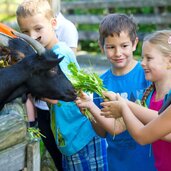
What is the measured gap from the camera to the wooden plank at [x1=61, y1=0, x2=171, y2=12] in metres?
11.3

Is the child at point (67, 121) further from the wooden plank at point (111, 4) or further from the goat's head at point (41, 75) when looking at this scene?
the wooden plank at point (111, 4)

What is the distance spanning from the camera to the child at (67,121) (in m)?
3.76

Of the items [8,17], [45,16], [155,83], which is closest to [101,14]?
[8,17]

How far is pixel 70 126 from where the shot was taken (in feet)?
12.4

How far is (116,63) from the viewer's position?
360 cm

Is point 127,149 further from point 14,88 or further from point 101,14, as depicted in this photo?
point 101,14

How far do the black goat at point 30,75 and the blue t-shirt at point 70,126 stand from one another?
0.27ft

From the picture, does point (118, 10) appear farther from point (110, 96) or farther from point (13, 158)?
point (13, 158)

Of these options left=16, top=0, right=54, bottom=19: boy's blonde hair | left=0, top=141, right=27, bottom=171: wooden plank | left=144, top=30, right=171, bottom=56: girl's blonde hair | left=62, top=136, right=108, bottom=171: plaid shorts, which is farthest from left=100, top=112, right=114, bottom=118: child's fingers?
left=16, top=0, right=54, bottom=19: boy's blonde hair

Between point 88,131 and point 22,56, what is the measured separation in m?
0.80

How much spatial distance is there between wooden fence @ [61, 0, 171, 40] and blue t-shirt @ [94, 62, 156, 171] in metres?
7.74

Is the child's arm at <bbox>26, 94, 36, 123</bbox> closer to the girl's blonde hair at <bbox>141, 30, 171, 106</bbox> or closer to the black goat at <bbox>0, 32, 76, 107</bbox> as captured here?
the black goat at <bbox>0, 32, 76, 107</bbox>

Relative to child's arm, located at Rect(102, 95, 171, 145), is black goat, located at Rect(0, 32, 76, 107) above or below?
below

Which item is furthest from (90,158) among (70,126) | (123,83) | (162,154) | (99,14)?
(99,14)
